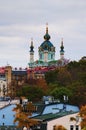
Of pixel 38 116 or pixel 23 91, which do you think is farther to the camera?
pixel 23 91

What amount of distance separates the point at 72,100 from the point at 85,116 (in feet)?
144

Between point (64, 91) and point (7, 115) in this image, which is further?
point (64, 91)

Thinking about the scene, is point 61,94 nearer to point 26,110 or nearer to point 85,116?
point 26,110

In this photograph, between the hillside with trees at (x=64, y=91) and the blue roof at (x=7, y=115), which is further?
the hillside with trees at (x=64, y=91)

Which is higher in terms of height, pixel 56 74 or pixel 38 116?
pixel 56 74

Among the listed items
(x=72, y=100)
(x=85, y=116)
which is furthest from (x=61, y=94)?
(x=85, y=116)

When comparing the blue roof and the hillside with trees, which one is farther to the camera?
the hillside with trees

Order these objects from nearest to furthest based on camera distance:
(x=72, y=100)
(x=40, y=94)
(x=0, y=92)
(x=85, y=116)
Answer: (x=85, y=116)
(x=72, y=100)
(x=40, y=94)
(x=0, y=92)

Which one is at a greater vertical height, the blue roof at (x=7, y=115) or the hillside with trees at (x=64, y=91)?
the hillside with trees at (x=64, y=91)

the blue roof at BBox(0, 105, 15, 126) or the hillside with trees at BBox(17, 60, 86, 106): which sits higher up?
the hillside with trees at BBox(17, 60, 86, 106)

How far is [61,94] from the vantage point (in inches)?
3698

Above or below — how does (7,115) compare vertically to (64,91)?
below

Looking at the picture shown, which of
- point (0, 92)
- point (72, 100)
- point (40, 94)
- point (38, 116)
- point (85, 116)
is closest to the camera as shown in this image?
point (85, 116)

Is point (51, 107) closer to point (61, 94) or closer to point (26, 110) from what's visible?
point (26, 110)
